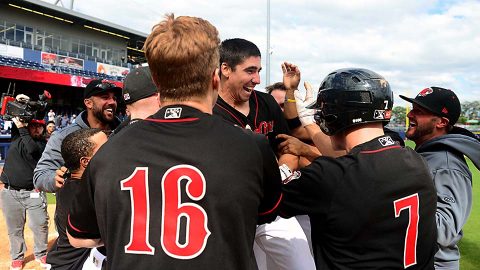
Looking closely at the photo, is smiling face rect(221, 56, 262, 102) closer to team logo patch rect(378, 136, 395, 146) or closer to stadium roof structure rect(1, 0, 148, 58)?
team logo patch rect(378, 136, 395, 146)

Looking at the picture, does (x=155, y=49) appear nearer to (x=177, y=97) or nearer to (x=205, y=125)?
(x=177, y=97)

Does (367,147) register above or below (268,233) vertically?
above

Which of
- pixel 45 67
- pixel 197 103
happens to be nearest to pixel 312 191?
pixel 197 103

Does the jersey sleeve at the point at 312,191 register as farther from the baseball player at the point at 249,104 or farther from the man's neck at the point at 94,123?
the man's neck at the point at 94,123

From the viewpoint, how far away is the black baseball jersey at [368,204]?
1.75m

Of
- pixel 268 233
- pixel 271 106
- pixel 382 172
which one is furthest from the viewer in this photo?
pixel 271 106

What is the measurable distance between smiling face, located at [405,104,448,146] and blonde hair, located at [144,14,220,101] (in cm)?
218

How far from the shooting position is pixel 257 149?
151 cm

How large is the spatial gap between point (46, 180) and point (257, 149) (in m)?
2.89

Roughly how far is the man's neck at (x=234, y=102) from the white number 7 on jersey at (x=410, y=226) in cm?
178

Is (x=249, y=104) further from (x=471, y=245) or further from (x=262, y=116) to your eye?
(x=471, y=245)

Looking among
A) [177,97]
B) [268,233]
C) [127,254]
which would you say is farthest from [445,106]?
[127,254]

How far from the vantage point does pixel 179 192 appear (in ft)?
4.49

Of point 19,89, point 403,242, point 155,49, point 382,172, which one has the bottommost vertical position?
point 403,242
